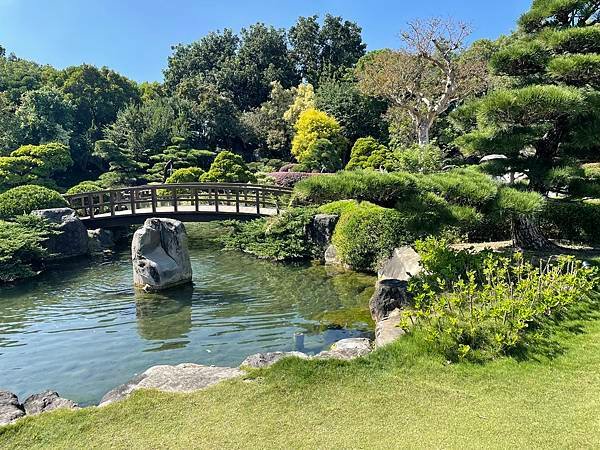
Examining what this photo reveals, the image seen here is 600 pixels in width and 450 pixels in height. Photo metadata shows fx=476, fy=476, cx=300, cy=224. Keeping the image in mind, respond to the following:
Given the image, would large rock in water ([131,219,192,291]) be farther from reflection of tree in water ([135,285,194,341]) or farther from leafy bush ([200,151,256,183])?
leafy bush ([200,151,256,183])

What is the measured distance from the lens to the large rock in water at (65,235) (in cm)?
1538

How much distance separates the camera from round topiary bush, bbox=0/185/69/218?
1552cm

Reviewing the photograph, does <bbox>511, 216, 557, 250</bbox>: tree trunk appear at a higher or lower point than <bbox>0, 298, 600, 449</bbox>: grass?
higher

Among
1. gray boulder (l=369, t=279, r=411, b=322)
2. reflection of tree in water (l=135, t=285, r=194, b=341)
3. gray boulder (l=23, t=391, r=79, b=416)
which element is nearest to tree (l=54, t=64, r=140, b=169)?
reflection of tree in water (l=135, t=285, r=194, b=341)

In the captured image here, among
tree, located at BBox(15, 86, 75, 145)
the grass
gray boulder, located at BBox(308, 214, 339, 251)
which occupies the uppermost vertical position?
tree, located at BBox(15, 86, 75, 145)

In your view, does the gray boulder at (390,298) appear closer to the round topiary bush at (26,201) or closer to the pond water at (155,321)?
the pond water at (155,321)

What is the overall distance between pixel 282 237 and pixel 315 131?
14.2 meters

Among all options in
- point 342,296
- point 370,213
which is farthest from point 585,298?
point 370,213

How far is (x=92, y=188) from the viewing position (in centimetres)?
2100

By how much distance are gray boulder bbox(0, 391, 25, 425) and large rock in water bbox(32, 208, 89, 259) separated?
11.0 metres

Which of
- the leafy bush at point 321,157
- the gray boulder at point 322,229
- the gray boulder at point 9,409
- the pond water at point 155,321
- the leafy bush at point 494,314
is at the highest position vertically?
the leafy bush at point 321,157

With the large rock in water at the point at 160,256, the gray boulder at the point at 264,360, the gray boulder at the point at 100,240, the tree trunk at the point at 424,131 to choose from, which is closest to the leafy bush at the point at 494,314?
the gray boulder at the point at 264,360

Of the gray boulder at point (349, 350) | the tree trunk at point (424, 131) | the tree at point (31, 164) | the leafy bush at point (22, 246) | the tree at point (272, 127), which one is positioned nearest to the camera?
the gray boulder at point (349, 350)

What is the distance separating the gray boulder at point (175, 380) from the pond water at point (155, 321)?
4.93ft
